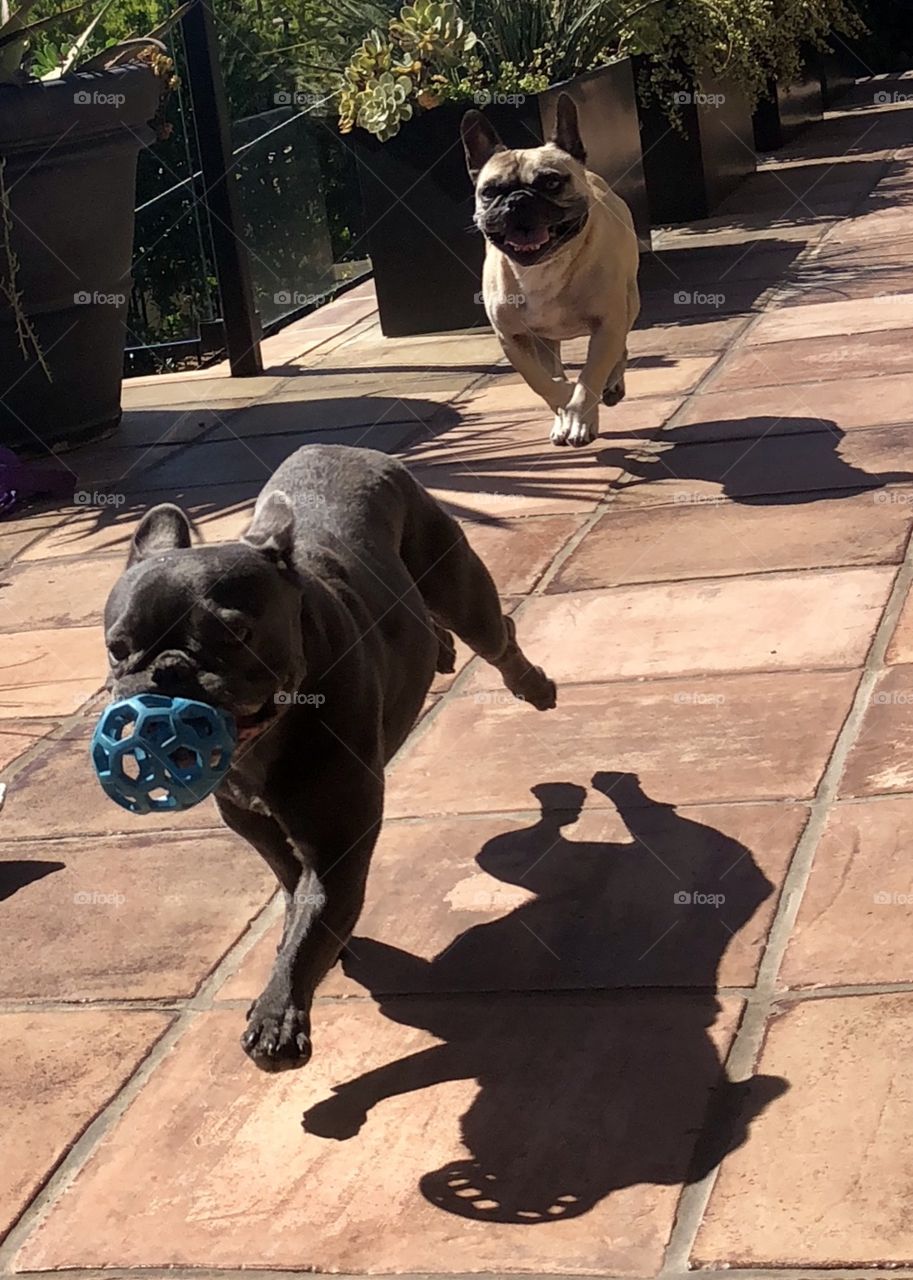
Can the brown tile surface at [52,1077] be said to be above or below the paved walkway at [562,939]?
below

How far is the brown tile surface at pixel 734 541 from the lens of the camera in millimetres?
5461

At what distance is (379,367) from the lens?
9352 millimetres

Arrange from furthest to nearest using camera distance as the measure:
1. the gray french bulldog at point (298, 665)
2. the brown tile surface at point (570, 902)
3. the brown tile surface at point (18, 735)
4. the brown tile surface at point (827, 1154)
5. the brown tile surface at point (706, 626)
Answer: the brown tile surface at point (18, 735), the brown tile surface at point (706, 626), the brown tile surface at point (570, 902), the gray french bulldog at point (298, 665), the brown tile surface at point (827, 1154)

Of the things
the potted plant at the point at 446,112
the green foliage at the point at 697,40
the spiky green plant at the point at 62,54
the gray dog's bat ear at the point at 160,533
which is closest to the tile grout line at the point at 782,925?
the gray dog's bat ear at the point at 160,533

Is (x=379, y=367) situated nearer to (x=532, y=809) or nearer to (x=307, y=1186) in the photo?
(x=532, y=809)

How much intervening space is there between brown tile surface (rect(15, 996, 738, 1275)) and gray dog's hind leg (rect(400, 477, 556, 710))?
1.07 metres

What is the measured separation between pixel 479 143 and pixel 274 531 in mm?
4398

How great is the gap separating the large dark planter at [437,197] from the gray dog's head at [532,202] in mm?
2705

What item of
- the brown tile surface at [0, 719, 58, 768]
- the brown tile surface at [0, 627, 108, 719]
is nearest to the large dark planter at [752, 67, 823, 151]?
the brown tile surface at [0, 627, 108, 719]

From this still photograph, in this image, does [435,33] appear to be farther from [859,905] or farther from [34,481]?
[859,905]

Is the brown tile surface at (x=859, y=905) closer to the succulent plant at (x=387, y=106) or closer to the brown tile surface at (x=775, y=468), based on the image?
the brown tile surface at (x=775, y=468)

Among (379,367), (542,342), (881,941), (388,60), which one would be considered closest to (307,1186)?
(881,941)

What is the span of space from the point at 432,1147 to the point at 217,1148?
37 cm

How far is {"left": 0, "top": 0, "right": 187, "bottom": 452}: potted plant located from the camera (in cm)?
782
